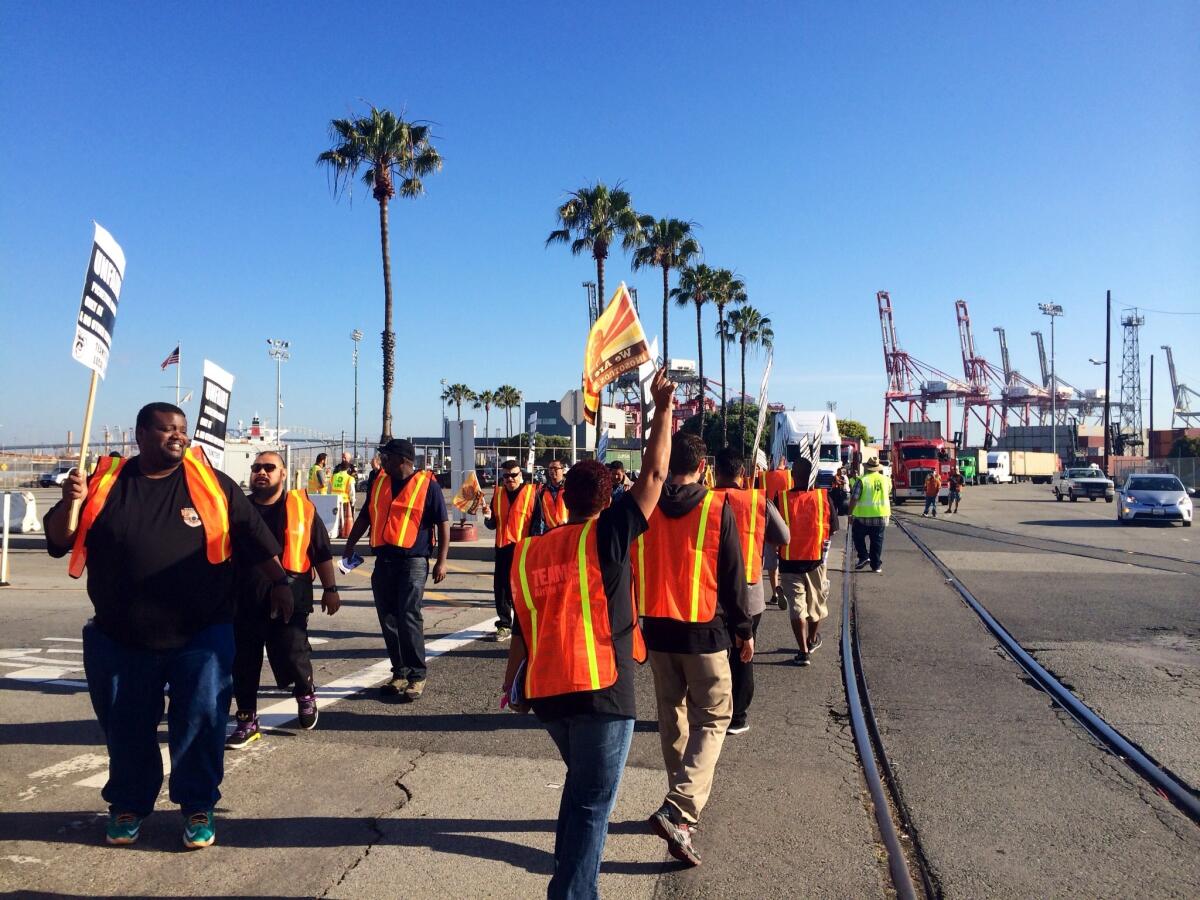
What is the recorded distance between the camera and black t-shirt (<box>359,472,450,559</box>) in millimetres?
6590

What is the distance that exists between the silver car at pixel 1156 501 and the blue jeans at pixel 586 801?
27.0 m

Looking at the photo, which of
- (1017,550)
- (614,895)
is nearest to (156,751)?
(614,895)

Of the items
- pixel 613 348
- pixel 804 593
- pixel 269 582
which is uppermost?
pixel 613 348

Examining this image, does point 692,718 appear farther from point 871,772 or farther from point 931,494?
point 931,494

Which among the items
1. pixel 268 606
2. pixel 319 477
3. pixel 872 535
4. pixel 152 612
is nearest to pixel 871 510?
pixel 872 535

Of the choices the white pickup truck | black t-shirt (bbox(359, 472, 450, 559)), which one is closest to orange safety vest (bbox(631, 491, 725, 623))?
black t-shirt (bbox(359, 472, 450, 559))

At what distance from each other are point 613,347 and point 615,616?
5040mm

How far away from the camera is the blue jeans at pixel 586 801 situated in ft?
10.0

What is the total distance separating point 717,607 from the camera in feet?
14.4

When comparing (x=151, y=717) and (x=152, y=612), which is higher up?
(x=152, y=612)

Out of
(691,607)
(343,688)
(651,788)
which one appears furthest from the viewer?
(343,688)

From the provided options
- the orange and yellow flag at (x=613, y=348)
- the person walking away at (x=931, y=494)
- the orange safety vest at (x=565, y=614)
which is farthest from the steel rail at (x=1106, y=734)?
the person walking away at (x=931, y=494)

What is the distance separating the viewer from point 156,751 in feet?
13.5

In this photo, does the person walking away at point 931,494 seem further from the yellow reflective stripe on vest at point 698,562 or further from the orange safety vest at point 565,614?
the orange safety vest at point 565,614
